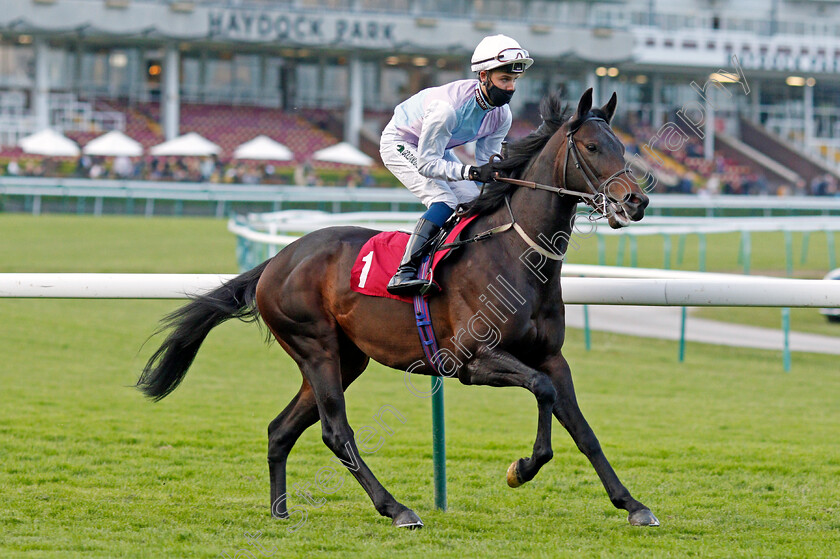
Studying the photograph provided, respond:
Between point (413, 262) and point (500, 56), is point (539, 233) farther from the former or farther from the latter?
point (500, 56)

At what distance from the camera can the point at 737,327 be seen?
12.0m

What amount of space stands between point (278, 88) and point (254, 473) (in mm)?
38448

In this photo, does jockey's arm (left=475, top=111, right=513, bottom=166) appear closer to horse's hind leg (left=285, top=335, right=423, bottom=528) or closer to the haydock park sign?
horse's hind leg (left=285, top=335, right=423, bottom=528)

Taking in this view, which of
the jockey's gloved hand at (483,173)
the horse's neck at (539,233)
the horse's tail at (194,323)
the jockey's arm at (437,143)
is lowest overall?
the horse's tail at (194,323)

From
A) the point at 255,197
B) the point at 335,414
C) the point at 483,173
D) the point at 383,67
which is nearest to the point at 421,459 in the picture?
the point at 335,414

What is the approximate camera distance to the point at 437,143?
4262mm

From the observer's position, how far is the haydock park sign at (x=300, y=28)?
1537 inches

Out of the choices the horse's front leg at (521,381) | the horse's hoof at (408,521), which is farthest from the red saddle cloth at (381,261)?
the horse's hoof at (408,521)

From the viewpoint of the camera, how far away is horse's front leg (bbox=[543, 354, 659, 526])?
3.98m

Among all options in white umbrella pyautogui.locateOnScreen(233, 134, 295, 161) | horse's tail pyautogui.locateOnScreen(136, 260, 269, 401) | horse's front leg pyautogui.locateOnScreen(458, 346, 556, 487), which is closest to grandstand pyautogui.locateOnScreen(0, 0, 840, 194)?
white umbrella pyautogui.locateOnScreen(233, 134, 295, 161)

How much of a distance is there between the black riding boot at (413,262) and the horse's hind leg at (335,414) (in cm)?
45

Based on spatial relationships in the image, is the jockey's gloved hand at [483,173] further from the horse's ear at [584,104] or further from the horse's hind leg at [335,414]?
the horse's hind leg at [335,414]

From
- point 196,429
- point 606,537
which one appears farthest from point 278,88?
point 606,537

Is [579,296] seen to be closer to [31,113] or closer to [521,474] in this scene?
[521,474]
